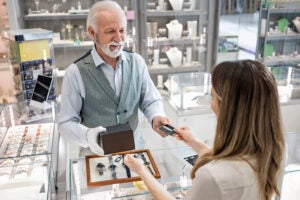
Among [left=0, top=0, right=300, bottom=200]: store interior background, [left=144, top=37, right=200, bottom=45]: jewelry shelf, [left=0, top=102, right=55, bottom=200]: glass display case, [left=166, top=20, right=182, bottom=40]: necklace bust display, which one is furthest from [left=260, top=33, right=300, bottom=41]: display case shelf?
[left=0, top=102, right=55, bottom=200]: glass display case

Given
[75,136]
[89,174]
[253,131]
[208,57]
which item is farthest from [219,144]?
[208,57]

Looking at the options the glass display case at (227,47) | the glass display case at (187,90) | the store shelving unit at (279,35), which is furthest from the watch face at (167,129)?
the store shelving unit at (279,35)

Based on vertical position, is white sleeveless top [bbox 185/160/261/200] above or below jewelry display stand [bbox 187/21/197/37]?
below

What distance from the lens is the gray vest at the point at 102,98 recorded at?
1.81 metres

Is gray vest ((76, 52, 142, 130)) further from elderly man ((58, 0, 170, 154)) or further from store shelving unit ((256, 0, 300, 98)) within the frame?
store shelving unit ((256, 0, 300, 98))

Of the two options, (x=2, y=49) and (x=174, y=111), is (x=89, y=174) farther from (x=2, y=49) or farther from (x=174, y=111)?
(x=2, y=49)

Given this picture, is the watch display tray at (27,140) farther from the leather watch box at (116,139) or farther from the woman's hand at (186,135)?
the woman's hand at (186,135)

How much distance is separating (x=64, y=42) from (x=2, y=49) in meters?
0.79

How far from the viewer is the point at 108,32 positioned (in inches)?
69.3

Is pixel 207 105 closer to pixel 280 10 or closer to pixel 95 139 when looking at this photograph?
pixel 95 139

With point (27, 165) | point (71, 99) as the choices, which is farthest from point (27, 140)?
point (71, 99)

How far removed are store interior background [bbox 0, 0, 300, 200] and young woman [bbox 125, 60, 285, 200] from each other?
0.71 feet

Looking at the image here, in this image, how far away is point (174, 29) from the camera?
14.5ft

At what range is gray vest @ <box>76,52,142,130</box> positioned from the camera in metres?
1.81
